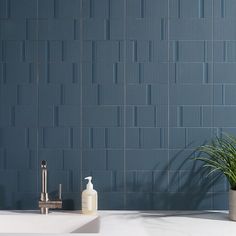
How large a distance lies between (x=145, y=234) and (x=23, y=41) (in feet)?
3.07

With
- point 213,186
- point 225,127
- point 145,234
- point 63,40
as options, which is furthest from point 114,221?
point 63,40

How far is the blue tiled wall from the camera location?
1.79m

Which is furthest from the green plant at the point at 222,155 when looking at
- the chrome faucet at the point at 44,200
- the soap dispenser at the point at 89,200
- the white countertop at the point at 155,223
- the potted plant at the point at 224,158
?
the chrome faucet at the point at 44,200

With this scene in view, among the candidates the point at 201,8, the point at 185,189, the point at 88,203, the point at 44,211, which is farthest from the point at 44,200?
the point at 201,8

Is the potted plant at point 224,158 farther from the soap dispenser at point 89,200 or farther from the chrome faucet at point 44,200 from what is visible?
the chrome faucet at point 44,200

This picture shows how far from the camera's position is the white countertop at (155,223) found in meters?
1.48

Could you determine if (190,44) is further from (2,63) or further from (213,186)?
(2,63)

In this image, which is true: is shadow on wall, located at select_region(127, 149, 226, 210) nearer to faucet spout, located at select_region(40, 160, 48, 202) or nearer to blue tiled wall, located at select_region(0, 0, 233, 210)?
blue tiled wall, located at select_region(0, 0, 233, 210)

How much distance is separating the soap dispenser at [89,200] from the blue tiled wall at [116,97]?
89 mm

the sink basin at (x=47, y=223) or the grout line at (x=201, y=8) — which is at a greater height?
the grout line at (x=201, y=8)

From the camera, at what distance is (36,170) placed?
1802 millimetres

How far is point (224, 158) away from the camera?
1.68 metres

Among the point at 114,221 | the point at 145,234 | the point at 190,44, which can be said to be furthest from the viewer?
the point at 190,44

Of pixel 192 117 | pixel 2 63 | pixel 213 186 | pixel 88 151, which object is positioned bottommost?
pixel 213 186
